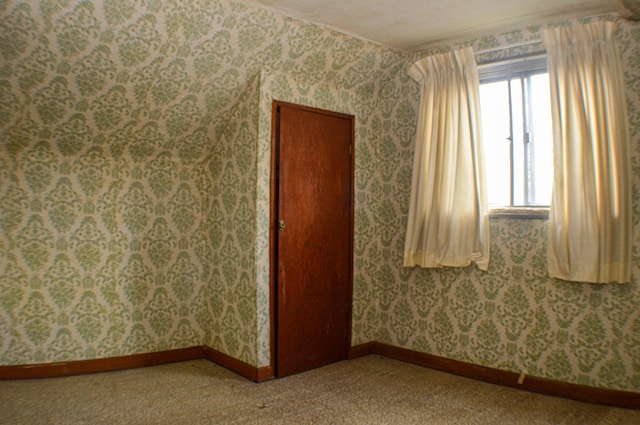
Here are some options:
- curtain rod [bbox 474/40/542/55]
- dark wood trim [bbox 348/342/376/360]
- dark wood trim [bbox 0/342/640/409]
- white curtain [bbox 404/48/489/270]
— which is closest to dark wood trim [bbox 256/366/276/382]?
dark wood trim [bbox 0/342/640/409]

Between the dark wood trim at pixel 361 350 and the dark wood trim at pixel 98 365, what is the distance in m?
1.09

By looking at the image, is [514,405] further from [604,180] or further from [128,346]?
[128,346]

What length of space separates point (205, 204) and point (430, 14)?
1.99 meters

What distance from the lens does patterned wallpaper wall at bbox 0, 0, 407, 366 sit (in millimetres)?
2500

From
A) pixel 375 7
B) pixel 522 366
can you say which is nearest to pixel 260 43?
pixel 375 7

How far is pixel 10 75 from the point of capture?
2.43m

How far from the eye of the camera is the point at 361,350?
11.0 feet

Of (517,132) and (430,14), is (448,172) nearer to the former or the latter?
(517,132)

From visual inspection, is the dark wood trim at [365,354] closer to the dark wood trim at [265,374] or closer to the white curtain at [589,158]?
the dark wood trim at [265,374]

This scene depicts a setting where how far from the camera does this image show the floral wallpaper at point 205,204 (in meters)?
2.48

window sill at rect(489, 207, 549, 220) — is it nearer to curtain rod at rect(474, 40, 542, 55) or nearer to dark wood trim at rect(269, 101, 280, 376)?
curtain rod at rect(474, 40, 542, 55)

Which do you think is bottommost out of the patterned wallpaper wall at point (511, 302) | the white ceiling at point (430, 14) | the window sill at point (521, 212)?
the patterned wallpaper wall at point (511, 302)

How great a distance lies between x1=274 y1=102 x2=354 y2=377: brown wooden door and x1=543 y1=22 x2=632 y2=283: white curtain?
1.36 meters

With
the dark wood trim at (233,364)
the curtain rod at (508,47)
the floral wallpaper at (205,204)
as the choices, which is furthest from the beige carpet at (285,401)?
the curtain rod at (508,47)
